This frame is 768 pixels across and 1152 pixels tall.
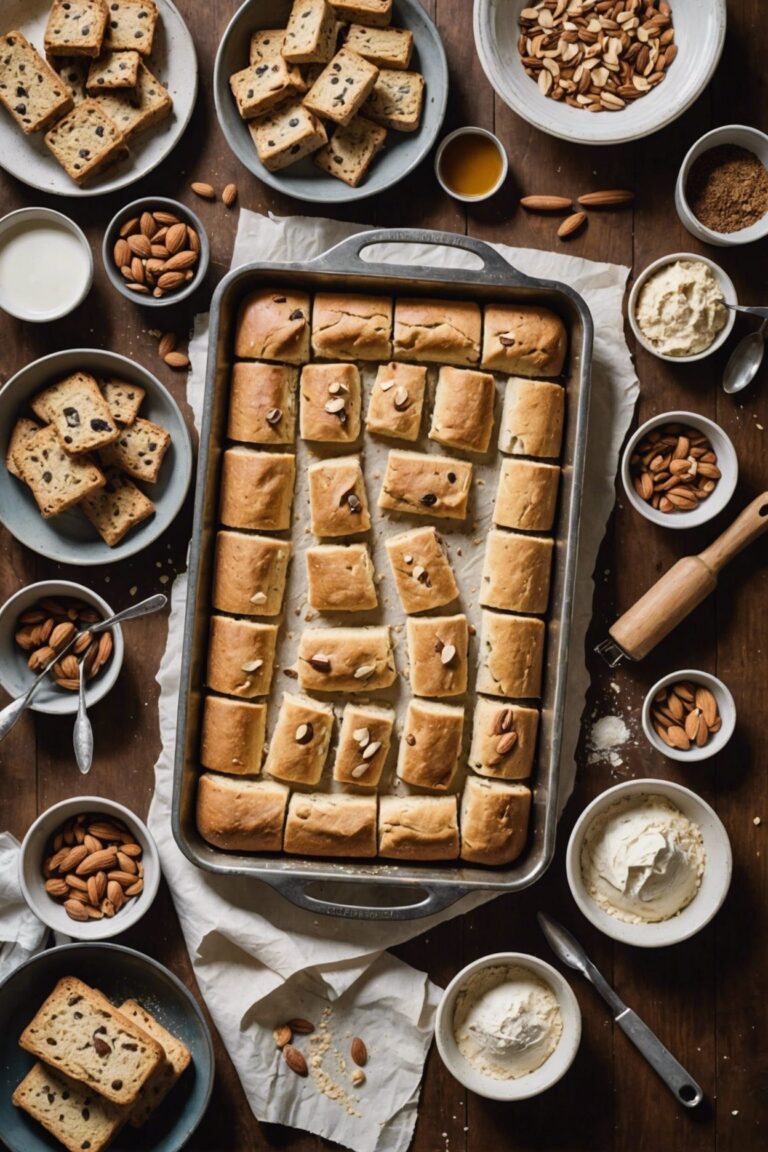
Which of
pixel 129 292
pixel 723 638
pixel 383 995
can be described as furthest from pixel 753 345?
pixel 383 995

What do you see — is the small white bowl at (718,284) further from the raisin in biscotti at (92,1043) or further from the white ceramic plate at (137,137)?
the raisin in biscotti at (92,1043)

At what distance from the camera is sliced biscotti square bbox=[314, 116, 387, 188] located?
3051 mm

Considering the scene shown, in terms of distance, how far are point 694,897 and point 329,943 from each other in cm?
111

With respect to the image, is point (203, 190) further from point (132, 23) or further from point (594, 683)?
point (594, 683)

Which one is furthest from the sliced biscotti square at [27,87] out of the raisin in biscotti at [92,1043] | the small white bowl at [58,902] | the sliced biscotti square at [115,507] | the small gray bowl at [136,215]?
the raisin in biscotti at [92,1043]

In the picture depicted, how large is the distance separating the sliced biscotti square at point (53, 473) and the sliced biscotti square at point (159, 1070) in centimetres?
156

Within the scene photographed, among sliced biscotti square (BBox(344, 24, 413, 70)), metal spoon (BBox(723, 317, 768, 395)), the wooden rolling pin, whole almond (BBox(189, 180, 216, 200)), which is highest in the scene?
sliced biscotti square (BBox(344, 24, 413, 70))

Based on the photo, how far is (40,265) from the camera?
3092 millimetres

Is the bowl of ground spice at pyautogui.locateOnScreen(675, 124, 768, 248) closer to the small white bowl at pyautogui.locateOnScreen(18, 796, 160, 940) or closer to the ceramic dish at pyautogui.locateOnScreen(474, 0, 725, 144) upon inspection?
the ceramic dish at pyautogui.locateOnScreen(474, 0, 725, 144)

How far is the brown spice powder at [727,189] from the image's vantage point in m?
3.06

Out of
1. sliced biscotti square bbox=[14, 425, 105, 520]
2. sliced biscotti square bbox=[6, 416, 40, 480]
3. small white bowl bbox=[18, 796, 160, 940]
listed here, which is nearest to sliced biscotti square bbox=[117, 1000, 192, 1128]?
small white bowl bbox=[18, 796, 160, 940]

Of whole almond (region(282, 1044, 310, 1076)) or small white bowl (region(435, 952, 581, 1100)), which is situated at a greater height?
small white bowl (region(435, 952, 581, 1100))

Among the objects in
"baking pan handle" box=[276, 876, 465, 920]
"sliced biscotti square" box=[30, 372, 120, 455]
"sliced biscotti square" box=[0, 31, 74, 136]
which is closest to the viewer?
"baking pan handle" box=[276, 876, 465, 920]

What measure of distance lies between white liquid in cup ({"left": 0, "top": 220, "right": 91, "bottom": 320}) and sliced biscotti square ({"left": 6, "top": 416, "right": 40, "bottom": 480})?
0.35 m
